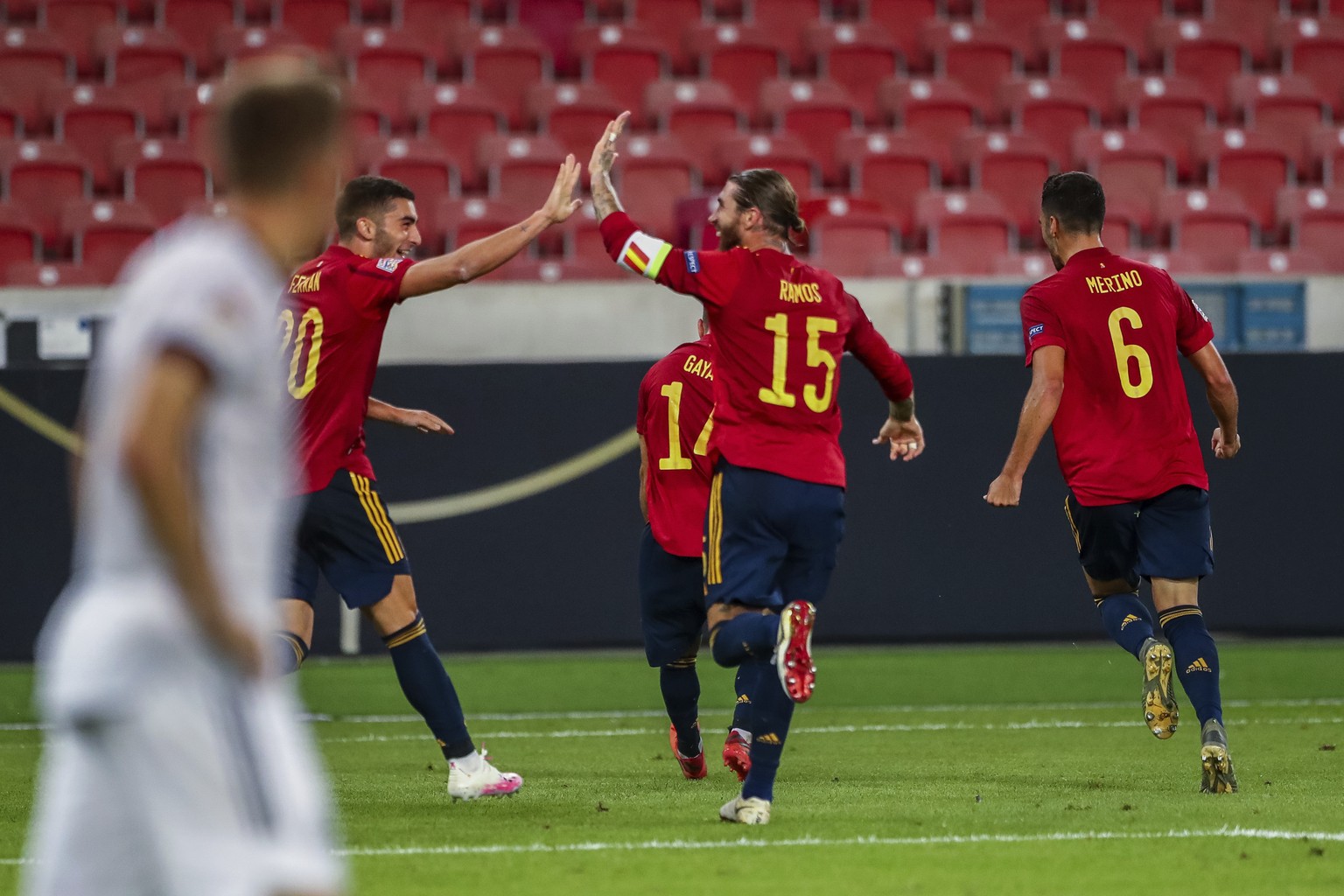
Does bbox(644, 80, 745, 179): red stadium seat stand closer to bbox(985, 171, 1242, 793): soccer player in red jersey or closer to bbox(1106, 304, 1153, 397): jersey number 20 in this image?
bbox(985, 171, 1242, 793): soccer player in red jersey

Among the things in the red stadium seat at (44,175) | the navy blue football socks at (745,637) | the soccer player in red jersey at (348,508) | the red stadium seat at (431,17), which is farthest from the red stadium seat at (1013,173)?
the navy blue football socks at (745,637)

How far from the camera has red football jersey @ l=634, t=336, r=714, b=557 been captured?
268 inches

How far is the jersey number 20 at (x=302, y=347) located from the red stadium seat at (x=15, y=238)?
8749 millimetres

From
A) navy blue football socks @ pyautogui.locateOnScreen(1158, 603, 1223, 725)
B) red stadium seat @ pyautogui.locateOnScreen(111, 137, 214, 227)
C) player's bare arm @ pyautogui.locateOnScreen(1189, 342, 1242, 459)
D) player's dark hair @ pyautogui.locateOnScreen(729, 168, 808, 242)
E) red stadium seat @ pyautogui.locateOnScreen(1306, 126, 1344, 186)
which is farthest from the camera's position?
red stadium seat @ pyautogui.locateOnScreen(1306, 126, 1344, 186)

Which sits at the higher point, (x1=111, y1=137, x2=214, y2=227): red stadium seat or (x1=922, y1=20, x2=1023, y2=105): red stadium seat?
(x1=922, y1=20, x2=1023, y2=105): red stadium seat

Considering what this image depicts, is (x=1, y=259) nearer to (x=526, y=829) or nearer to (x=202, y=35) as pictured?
(x=202, y=35)

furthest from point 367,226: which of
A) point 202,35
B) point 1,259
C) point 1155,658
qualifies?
point 202,35

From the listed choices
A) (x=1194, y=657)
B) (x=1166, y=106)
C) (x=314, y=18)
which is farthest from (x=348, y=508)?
(x=1166, y=106)

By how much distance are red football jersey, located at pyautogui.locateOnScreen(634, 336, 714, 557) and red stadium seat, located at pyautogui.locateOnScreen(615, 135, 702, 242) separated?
25.1 ft

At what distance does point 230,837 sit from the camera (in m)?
2.32

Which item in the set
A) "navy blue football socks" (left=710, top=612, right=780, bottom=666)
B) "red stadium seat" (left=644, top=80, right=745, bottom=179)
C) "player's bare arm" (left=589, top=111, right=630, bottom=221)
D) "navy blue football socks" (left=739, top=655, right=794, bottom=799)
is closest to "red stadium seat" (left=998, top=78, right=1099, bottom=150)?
"red stadium seat" (left=644, top=80, right=745, bottom=179)

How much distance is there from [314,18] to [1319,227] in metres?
9.28

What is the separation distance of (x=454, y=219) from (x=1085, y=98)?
6202mm

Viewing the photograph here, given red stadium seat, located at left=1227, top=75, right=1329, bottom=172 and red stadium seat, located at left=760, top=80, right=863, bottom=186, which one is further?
red stadium seat, located at left=1227, top=75, right=1329, bottom=172
